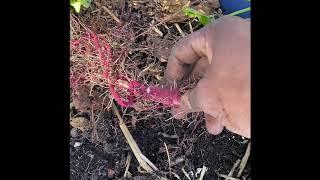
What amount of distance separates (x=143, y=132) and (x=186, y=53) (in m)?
0.38

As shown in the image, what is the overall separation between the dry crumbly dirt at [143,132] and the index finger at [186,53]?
0.58 ft

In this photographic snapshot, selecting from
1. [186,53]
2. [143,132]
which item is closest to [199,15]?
[186,53]

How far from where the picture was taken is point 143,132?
1.25 metres

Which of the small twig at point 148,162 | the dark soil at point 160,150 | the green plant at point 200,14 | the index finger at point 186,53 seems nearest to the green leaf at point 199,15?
the green plant at point 200,14

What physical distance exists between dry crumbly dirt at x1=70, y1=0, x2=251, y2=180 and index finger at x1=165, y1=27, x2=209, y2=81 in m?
0.18

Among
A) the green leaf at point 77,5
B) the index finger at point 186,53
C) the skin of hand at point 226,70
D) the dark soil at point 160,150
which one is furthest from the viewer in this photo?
the dark soil at point 160,150

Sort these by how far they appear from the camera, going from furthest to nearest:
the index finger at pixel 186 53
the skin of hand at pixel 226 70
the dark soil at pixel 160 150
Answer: the dark soil at pixel 160 150 → the index finger at pixel 186 53 → the skin of hand at pixel 226 70

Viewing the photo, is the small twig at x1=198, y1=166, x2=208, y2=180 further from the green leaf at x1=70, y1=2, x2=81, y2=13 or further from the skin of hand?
the green leaf at x1=70, y1=2, x2=81, y2=13

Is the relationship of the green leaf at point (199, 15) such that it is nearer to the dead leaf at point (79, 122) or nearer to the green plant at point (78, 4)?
the green plant at point (78, 4)

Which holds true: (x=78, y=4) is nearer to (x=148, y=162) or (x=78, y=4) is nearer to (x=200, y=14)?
(x=200, y=14)

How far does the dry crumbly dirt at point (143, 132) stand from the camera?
1.22 metres
